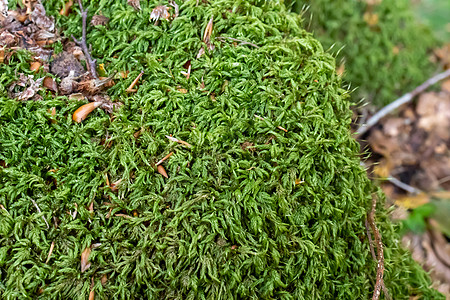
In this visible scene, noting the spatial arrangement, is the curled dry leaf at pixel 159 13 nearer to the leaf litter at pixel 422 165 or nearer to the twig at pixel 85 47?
the twig at pixel 85 47

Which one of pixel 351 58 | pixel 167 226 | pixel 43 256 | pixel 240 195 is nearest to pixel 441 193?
pixel 351 58

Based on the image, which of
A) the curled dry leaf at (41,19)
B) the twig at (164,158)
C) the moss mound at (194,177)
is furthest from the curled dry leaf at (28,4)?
the twig at (164,158)

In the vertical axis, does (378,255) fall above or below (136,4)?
below

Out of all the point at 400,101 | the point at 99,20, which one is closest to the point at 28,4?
the point at 99,20

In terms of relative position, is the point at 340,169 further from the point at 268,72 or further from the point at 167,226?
the point at 167,226

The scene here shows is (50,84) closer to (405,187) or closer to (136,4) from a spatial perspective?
(136,4)

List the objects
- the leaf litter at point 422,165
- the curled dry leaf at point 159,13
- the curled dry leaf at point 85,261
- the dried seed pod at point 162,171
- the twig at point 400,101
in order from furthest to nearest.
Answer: the twig at point 400,101, the leaf litter at point 422,165, the curled dry leaf at point 159,13, the dried seed pod at point 162,171, the curled dry leaf at point 85,261
